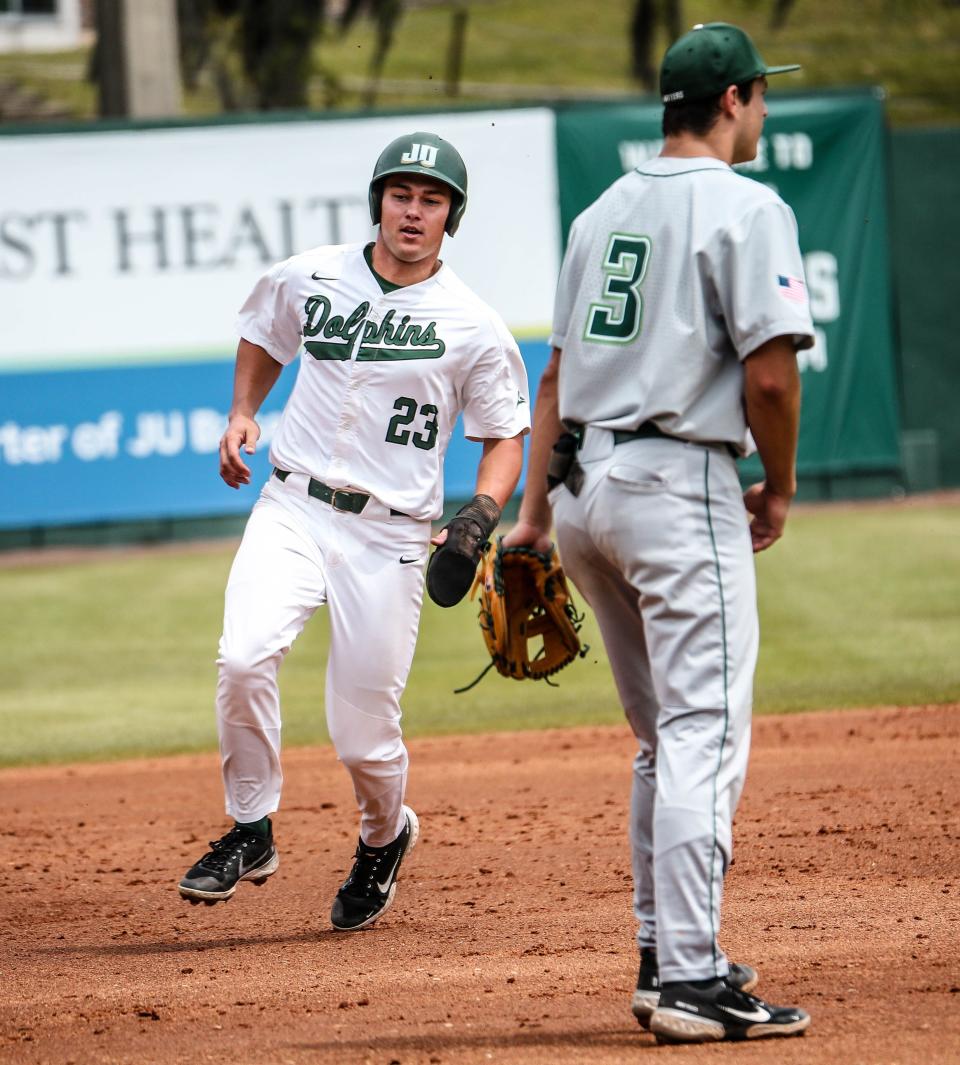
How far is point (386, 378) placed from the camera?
4.33 m

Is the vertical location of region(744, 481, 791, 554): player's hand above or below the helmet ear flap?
below

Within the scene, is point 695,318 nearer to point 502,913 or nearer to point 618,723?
point 502,913

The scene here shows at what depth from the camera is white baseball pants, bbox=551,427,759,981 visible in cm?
322

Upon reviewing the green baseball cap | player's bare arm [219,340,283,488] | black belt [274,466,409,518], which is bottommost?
black belt [274,466,409,518]

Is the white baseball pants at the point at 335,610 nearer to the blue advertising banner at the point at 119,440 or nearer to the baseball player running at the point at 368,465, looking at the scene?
the baseball player running at the point at 368,465

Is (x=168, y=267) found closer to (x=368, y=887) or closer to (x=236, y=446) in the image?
(x=236, y=446)

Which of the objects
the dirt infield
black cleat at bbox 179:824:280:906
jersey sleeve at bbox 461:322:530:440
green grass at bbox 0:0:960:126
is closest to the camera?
the dirt infield

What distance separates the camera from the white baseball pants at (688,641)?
3217 millimetres

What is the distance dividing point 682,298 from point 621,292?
136mm

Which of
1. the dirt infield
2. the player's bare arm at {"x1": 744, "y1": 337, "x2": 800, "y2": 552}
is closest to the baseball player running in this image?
the dirt infield

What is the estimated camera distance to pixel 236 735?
4250mm

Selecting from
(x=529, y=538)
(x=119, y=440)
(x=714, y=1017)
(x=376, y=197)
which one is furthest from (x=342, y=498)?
(x=119, y=440)

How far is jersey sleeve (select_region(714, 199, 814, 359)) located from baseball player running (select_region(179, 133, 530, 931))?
1.20 m

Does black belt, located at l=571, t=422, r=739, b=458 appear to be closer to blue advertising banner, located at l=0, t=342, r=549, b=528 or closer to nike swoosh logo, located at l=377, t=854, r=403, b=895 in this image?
nike swoosh logo, located at l=377, t=854, r=403, b=895
